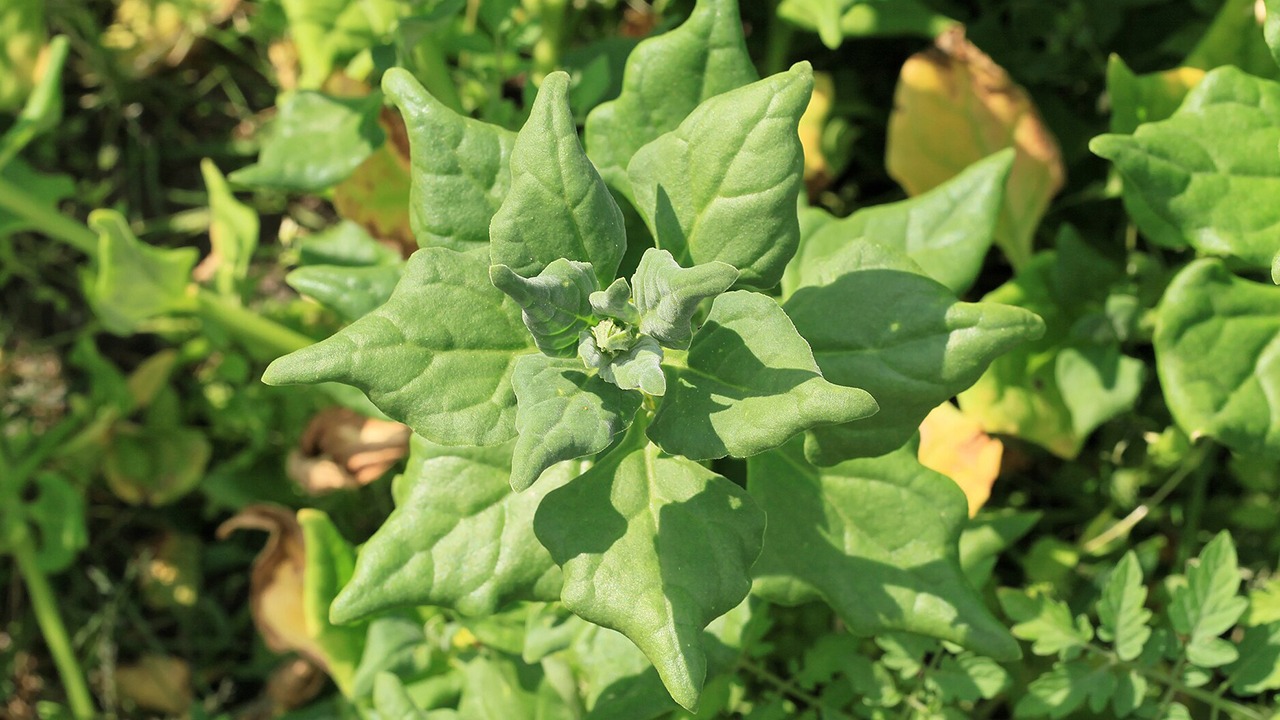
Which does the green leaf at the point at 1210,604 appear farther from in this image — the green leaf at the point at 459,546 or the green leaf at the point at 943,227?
the green leaf at the point at 459,546

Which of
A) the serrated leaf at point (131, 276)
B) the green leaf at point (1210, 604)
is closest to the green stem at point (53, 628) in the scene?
the serrated leaf at point (131, 276)

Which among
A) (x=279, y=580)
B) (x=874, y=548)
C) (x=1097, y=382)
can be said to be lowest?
(x=279, y=580)

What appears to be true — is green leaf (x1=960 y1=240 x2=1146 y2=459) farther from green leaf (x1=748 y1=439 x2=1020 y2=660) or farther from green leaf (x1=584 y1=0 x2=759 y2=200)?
green leaf (x1=584 y1=0 x2=759 y2=200)

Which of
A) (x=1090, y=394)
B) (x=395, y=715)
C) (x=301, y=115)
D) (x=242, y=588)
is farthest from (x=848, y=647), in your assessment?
(x=242, y=588)

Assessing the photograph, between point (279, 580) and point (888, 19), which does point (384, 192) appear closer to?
point (279, 580)

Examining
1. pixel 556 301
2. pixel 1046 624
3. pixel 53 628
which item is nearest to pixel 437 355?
pixel 556 301

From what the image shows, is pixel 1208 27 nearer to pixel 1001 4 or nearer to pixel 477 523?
pixel 1001 4
